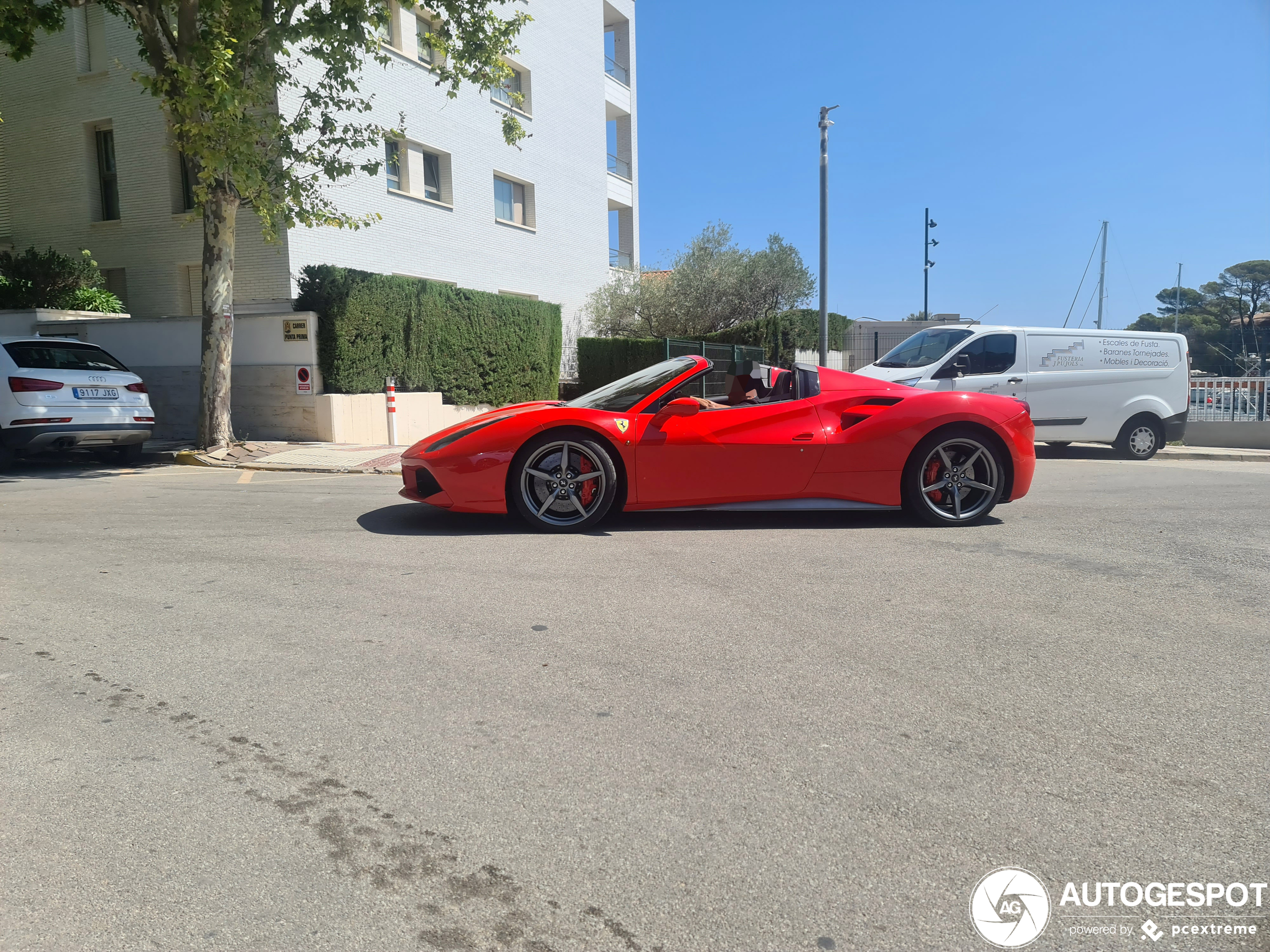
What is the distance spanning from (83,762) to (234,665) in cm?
90

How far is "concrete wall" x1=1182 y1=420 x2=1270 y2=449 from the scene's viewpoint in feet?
52.5

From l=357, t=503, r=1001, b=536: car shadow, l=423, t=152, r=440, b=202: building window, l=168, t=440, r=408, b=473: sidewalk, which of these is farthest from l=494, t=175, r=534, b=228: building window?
l=357, t=503, r=1001, b=536: car shadow

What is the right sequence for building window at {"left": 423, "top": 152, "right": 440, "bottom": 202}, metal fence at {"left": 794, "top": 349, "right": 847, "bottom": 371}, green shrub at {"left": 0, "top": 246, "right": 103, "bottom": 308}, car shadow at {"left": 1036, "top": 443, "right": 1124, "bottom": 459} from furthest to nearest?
metal fence at {"left": 794, "top": 349, "right": 847, "bottom": 371} < building window at {"left": 423, "top": 152, "right": 440, "bottom": 202} < green shrub at {"left": 0, "top": 246, "right": 103, "bottom": 308} < car shadow at {"left": 1036, "top": 443, "right": 1124, "bottom": 459}

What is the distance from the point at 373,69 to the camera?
19266 millimetres

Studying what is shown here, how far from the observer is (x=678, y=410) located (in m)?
6.52

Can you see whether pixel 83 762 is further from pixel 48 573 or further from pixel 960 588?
pixel 960 588

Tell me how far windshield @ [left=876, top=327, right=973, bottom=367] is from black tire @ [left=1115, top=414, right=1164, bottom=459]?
2846mm

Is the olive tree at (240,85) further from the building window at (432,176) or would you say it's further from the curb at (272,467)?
the building window at (432,176)

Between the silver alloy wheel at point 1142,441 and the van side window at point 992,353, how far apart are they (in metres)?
2.30

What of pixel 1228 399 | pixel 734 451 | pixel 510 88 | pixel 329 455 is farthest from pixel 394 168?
pixel 1228 399

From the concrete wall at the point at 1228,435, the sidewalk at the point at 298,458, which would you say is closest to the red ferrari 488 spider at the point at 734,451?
the sidewalk at the point at 298,458

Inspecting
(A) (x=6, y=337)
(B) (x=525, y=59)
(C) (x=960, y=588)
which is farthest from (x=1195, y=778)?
(B) (x=525, y=59)

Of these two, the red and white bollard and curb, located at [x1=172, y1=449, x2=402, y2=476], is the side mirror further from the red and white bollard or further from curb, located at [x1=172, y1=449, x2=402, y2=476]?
the red and white bollard

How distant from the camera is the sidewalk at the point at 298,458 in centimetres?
1172
